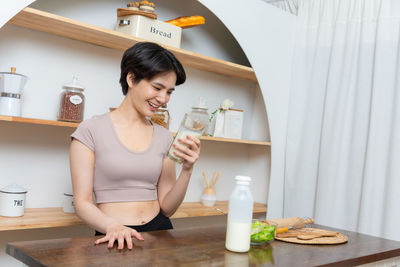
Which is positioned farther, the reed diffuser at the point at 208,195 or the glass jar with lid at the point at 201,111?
the reed diffuser at the point at 208,195

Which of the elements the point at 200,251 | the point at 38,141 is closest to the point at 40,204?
the point at 38,141

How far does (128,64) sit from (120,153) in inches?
14.4

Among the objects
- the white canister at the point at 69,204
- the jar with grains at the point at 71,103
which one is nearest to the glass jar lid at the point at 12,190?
the white canister at the point at 69,204

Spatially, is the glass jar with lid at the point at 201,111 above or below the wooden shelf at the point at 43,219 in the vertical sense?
above

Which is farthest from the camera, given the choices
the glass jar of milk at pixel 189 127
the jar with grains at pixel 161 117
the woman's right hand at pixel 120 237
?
the jar with grains at pixel 161 117

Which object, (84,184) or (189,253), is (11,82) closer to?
(84,184)

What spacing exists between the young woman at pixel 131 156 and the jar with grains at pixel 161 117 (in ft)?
1.86

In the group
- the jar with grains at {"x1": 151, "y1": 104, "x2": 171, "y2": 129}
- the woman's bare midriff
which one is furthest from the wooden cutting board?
the jar with grains at {"x1": 151, "y1": 104, "x2": 171, "y2": 129}

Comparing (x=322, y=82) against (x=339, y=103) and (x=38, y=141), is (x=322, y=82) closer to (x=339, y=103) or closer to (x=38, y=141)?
(x=339, y=103)

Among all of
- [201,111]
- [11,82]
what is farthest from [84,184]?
[201,111]

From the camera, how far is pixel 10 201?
2039mm

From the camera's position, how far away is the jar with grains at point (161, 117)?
252cm

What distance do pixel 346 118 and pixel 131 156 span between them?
159 cm

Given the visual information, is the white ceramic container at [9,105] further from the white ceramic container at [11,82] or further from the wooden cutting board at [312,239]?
the wooden cutting board at [312,239]
